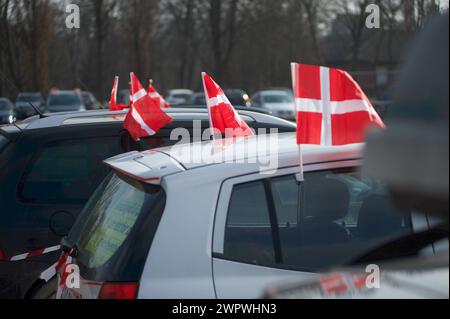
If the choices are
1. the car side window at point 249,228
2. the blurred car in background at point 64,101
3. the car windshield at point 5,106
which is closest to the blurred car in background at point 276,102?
the blurred car in background at point 64,101

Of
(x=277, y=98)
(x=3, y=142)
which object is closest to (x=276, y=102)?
(x=277, y=98)

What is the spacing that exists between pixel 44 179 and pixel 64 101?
2618cm

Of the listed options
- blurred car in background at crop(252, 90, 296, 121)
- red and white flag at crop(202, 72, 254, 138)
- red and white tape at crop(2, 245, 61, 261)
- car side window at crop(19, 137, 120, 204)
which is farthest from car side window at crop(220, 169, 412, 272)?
blurred car in background at crop(252, 90, 296, 121)

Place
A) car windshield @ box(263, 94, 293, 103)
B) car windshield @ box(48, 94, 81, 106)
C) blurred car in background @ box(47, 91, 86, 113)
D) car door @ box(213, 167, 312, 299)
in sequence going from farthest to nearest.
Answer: car windshield @ box(263, 94, 293, 103)
car windshield @ box(48, 94, 81, 106)
blurred car in background @ box(47, 91, 86, 113)
car door @ box(213, 167, 312, 299)

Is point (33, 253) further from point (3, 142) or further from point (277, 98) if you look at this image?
point (277, 98)

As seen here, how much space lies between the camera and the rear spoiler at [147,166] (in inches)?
139

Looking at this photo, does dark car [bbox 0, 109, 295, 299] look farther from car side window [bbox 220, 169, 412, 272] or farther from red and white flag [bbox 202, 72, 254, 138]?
car side window [bbox 220, 169, 412, 272]

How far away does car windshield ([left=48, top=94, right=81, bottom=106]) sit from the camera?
31281 mm

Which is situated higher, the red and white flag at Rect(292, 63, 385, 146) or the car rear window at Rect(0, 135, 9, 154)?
the red and white flag at Rect(292, 63, 385, 146)

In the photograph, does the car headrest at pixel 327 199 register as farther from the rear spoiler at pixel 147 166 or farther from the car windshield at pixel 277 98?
the car windshield at pixel 277 98

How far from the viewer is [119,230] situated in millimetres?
3576

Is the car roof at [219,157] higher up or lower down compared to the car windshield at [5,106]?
higher up
